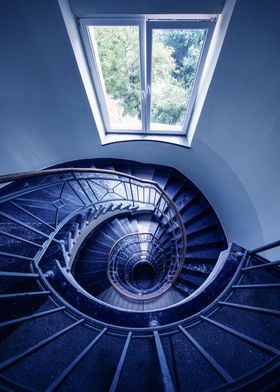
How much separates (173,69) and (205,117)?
1.17 meters

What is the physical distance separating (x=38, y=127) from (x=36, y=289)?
3.94 metres

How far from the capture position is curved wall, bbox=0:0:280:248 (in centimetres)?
287

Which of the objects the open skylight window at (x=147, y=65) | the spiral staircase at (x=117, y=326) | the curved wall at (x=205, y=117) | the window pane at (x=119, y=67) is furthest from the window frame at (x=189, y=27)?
the spiral staircase at (x=117, y=326)

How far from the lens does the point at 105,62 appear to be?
3.98 metres

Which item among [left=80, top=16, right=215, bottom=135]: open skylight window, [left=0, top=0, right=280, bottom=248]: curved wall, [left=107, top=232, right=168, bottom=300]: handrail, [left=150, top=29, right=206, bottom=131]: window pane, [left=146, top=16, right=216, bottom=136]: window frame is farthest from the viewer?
[left=107, top=232, right=168, bottom=300]: handrail

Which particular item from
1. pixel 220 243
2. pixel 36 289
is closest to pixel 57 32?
pixel 36 289

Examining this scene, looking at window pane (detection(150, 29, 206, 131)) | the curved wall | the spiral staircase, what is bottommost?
the spiral staircase

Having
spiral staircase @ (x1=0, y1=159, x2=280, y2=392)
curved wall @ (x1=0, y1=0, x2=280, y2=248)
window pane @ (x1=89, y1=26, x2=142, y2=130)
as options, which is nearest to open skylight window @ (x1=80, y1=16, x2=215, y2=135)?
window pane @ (x1=89, y1=26, x2=142, y2=130)

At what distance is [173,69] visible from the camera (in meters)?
3.89

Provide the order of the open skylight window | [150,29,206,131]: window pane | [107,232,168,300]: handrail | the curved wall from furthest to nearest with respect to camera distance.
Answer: [107,232,168,300]: handrail
[150,29,206,131]: window pane
the open skylight window
the curved wall

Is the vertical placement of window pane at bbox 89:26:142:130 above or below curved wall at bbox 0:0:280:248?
above

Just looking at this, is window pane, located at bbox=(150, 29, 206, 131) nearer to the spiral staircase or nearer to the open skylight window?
the open skylight window

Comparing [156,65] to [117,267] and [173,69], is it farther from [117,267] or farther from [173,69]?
[117,267]

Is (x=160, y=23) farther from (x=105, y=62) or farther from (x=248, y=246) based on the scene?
(x=248, y=246)
